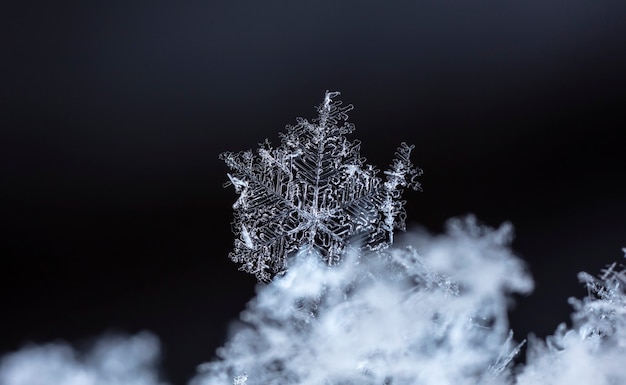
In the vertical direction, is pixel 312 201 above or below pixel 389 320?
above

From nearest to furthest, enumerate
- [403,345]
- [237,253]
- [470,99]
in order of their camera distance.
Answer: [403,345], [237,253], [470,99]

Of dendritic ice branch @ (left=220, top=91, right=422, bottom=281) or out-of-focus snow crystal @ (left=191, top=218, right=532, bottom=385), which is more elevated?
dendritic ice branch @ (left=220, top=91, right=422, bottom=281)

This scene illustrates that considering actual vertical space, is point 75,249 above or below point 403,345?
above

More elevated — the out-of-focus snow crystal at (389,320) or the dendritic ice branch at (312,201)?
the dendritic ice branch at (312,201)

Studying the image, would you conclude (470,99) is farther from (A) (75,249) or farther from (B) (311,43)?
(A) (75,249)

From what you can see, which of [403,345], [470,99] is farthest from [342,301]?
[470,99]

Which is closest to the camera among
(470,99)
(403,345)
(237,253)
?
(403,345)

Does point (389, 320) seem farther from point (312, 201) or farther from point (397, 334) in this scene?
point (312, 201)

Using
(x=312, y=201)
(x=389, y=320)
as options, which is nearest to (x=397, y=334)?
(x=389, y=320)
